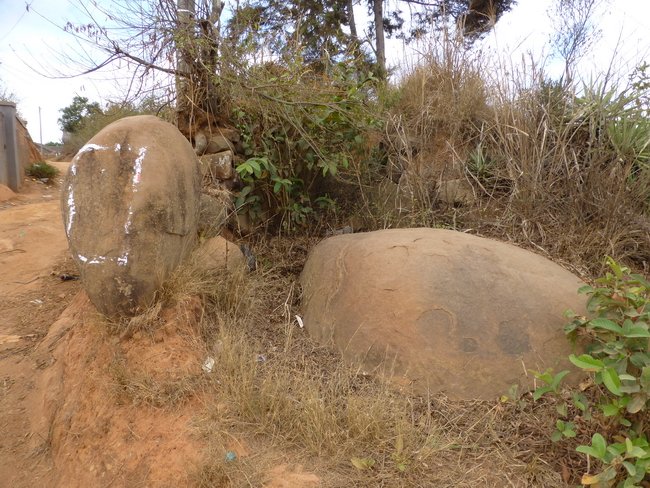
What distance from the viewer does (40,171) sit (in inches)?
303

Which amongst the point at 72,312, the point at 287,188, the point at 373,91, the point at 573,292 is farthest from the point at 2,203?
the point at 573,292

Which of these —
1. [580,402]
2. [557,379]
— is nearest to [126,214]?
[557,379]

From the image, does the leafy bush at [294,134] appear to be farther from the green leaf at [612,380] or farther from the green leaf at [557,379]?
the green leaf at [612,380]

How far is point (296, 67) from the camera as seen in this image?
385 centimetres

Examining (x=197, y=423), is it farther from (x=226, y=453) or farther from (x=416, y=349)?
(x=416, y=349)

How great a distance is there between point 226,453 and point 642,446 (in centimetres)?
161

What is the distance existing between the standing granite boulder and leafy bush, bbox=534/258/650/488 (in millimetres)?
2032

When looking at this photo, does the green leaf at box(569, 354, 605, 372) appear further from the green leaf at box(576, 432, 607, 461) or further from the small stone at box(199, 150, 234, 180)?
the small stone at box(199, 150, 234, 180)

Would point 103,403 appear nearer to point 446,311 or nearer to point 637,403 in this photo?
point 446,311

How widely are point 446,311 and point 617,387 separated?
94 centimetres

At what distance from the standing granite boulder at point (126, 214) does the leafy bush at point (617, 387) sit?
2.03 meters

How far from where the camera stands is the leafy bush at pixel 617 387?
1.82 m

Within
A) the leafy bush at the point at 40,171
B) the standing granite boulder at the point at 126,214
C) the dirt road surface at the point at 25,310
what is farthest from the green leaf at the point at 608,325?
the leafy bush at the point at 40,171

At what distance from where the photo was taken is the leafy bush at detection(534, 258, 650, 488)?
1824 mm
